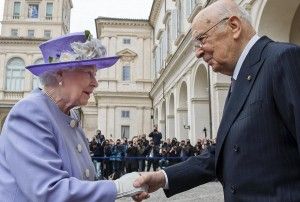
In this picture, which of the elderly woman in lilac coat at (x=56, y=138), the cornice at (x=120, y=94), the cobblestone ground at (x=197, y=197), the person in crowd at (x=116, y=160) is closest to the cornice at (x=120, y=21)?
the cornice at (x=120, y=94)

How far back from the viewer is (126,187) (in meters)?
2.14

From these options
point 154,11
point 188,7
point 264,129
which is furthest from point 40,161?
point 154,11

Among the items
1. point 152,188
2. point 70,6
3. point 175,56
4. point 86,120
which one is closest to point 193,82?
point 175,56

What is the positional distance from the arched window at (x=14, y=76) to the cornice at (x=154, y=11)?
62.1 feet

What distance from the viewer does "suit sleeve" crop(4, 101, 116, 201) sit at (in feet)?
6.23

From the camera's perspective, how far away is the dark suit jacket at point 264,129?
202 centimetres

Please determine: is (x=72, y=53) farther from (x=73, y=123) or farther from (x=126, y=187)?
(x=126, y=187)

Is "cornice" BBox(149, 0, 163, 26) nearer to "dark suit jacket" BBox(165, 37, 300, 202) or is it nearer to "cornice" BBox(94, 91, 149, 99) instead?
"cornice" BBox(94, 91, 149, 99)

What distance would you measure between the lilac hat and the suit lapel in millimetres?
775

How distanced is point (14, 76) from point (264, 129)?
50.1m

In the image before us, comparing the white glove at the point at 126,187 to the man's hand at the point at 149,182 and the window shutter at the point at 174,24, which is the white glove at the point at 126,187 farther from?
the window shutter at the point at 174,24

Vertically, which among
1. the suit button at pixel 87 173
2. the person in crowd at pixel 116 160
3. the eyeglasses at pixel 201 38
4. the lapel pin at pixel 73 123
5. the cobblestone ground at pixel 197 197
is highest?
the eyeglasses at pixel 201 38

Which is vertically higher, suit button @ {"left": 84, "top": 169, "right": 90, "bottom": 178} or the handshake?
suit button @ {"left": 84, "top": 169, "right": 90, "bottom": 178}

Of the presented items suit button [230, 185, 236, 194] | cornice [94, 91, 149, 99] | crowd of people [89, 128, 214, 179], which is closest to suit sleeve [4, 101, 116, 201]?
suit button [230, 185, 236, 194]
